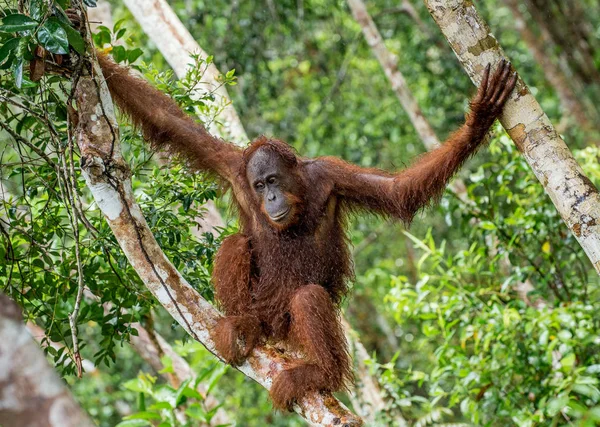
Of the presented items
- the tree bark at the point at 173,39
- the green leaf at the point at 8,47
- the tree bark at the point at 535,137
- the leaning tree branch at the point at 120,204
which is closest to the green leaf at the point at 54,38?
the green leaf at the point at 8,47

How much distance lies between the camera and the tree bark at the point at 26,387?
1957 mm

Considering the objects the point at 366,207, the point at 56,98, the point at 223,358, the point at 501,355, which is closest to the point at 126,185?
the point at 56,98

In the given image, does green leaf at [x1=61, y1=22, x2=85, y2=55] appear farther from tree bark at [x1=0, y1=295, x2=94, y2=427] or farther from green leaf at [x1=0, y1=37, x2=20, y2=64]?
tree bark at [x1=0, y1=295, x2=94, y2=427]

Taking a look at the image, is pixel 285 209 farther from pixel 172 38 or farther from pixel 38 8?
pixel 172 38

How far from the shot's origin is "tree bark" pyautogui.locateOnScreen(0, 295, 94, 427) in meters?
1.96

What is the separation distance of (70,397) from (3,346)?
231 mm

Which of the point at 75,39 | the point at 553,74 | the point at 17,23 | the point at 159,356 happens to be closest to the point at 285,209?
the point at 75,39

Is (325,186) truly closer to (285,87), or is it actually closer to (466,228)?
(466,228)

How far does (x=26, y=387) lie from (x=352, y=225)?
15.5 feet

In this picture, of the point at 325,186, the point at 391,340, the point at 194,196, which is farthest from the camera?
the point at 391,340

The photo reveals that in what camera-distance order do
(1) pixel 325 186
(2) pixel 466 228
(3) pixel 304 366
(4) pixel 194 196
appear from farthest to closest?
(2) pixel 466 228, (1) pixel 325 186, (4) pixel 194 196, (3) pixel 304 366

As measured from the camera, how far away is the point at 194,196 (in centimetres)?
468

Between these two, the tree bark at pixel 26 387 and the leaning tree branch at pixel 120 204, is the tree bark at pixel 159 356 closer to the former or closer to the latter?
the leaning tree branch at pixel 120 204

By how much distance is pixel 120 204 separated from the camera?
12.9 feet
